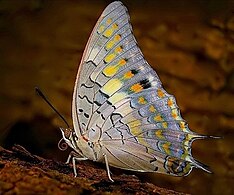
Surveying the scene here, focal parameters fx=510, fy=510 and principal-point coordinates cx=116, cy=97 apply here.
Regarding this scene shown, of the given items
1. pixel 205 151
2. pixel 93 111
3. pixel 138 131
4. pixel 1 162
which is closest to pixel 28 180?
pixel 1 162

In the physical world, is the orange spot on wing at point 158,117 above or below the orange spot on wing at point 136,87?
below

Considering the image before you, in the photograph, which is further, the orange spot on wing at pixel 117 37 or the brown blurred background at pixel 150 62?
the brown blurred background at pixel 150 62

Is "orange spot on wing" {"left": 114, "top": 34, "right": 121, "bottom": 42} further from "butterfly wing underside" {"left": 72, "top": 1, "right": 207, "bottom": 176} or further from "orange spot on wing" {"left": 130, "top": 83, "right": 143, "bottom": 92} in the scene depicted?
"orange spot on wing" {"left": 130, "top": 83, "right": 143, "bottom": 92}

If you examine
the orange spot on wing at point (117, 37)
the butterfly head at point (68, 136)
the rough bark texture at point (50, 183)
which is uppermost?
the orange spot on wing at point (117, 37)

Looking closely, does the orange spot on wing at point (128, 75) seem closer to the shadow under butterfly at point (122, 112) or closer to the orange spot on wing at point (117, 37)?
the shadow under butterfly at point (122, 112)

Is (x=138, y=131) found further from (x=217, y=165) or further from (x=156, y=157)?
(x=217, y=165)

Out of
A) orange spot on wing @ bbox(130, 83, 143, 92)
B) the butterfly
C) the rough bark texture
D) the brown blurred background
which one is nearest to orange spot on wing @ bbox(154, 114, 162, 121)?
the butterfly

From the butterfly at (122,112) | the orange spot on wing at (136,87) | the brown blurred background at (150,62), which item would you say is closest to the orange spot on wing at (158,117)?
the butterfly at (122,112)

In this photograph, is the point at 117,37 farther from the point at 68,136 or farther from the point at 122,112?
the point at 68,136
